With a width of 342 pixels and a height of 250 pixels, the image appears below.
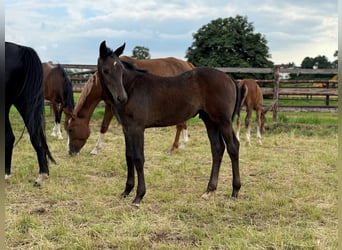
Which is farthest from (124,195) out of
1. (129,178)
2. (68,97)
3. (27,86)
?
(68,97)

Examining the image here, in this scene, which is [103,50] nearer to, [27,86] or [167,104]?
[167,104]

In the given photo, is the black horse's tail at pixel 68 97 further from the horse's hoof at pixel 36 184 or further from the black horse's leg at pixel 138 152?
the black horse's leg at pixel 138 152

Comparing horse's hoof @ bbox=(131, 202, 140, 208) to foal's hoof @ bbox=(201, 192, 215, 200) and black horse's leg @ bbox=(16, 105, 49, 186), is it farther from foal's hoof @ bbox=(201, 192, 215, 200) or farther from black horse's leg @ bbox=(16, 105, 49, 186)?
black horse's leg @ bbox=(16, 105, 49, 186)

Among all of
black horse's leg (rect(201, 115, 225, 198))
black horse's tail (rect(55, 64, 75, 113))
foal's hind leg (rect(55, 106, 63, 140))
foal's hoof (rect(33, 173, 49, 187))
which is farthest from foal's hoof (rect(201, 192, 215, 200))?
foal's hind leg (rect(55, 106, 63, 140))

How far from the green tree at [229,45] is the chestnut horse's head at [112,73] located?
2660 centimetres

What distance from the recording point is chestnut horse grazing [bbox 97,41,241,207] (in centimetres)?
380

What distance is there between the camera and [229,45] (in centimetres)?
3092

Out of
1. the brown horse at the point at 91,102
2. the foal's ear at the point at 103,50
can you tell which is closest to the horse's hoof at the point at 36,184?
the brown horse at the point at 91,102

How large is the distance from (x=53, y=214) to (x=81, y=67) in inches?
346

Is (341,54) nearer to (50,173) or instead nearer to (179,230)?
(179,230)

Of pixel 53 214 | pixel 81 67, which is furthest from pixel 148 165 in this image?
pixel 81 67

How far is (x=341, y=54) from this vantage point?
0.83 m

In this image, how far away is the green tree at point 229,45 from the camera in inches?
1198

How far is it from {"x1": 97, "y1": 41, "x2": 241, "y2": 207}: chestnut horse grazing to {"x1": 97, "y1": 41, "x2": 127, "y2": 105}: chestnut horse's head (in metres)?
0.02
